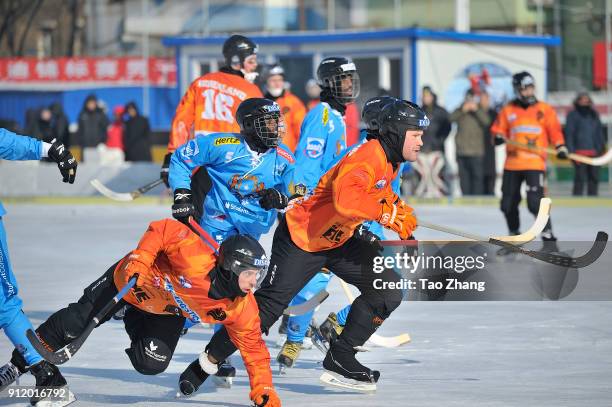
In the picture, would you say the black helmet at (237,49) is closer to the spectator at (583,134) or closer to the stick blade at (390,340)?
the stick blade at (390,340)

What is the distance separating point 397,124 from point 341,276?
2.46ft

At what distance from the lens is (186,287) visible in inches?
208

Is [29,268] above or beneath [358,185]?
beneath

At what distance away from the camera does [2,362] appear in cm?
636

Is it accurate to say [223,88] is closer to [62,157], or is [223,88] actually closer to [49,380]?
[62,157]

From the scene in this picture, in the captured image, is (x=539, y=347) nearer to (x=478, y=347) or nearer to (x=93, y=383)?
(x=478, y=347)

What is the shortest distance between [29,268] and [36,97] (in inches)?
670

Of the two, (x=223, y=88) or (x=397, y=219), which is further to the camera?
(x=223, y=88)

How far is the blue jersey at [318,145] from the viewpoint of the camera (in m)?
7.04

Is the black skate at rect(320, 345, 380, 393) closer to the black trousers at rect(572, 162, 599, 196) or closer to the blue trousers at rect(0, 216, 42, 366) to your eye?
the blue trousers at rect(0, 216, 42, 366)

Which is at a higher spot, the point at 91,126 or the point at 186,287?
the point at 91,126

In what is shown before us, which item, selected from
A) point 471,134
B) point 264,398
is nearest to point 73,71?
point 471,134

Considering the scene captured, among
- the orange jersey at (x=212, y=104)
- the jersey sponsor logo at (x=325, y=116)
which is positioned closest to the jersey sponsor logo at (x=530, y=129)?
the orange jersey at (x=212, y=104)

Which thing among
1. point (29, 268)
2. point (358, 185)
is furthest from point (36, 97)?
point (358, 185)
